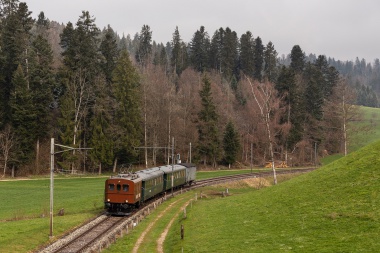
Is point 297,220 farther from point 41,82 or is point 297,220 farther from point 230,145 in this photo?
point 230,145

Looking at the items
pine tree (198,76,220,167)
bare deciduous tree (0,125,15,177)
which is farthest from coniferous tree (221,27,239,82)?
bare deciduous tree (0,125,15,177)

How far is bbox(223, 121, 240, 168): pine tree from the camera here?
9454cm

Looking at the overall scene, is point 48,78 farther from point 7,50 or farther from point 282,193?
point 282,193

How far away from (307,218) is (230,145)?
67578 mm

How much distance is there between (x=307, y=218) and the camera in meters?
26.7

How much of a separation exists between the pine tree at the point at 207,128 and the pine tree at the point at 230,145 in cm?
316

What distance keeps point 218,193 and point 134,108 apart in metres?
32.3

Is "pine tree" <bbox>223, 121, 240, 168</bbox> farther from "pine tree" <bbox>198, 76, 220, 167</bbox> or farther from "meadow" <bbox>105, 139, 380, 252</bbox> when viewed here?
"meadow" <bbox>105, 139, 380, 252</bbox>

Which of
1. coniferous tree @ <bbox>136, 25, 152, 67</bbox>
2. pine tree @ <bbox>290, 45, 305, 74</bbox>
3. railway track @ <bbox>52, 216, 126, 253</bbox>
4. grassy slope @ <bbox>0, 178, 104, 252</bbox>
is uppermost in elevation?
coniferous tree @ <bbox>136, 25, 152, 67</bbox>

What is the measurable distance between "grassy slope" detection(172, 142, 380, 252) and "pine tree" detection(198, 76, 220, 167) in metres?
52.1

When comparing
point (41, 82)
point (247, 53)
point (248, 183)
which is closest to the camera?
point (248, 183)

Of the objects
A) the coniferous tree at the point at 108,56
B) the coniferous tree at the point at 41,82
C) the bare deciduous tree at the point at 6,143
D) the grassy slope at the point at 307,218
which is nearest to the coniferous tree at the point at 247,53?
the coniferous tree at the point at 108,56

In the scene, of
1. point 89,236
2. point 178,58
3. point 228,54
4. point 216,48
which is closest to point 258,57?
point 228,54

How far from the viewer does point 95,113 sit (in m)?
80.5
